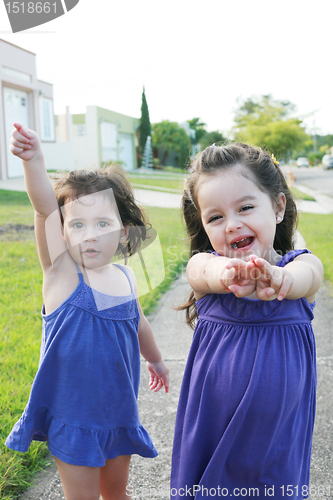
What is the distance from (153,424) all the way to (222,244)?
1274 mm

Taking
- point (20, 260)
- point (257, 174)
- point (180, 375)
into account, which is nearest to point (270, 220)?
point (257, 174)

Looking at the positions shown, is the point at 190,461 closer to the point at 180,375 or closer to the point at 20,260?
the point at 180,375

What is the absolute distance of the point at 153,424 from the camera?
86.5 inches

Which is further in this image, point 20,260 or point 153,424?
point 20,260

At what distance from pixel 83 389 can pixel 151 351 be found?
393 mm

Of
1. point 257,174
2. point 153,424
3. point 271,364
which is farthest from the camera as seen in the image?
point 153,424

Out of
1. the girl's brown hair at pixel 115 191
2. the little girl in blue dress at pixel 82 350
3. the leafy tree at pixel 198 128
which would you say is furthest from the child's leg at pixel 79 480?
the leafy tree at pixel 198 128

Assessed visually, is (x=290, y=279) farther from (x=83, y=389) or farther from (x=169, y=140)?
(x=169, y=140)

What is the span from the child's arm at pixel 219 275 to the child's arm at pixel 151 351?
29cm

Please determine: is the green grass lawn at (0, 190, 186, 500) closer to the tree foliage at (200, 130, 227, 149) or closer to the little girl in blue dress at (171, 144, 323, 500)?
the little girl in blue dress at (171, 144, 323, 500)

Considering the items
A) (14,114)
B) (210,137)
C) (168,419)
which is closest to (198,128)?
(210,137)

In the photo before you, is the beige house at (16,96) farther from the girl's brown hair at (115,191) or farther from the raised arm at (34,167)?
the raised arm at (34,167)

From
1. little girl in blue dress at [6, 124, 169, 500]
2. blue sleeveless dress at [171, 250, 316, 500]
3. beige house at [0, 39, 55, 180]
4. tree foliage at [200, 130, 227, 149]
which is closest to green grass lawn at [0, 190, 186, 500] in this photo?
little girl in blue dress at [6, 124, 169, 500]

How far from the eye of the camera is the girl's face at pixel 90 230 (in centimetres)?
142
